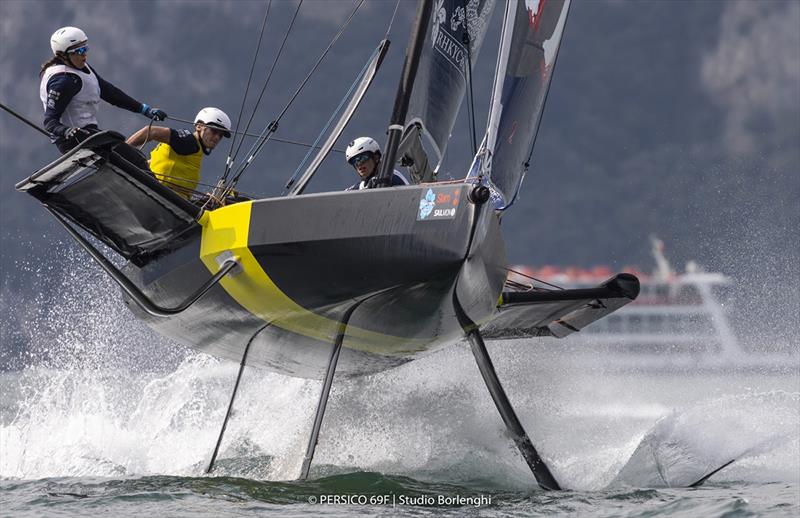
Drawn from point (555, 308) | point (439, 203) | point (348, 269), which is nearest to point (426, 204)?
point (439, 203)

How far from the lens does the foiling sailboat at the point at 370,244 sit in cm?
434

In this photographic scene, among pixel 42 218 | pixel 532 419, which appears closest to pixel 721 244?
pixel 42 218

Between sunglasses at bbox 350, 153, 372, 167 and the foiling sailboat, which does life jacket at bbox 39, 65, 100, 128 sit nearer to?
the foiling sailboat

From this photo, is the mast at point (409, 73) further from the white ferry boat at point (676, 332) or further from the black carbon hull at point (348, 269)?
the white ferry boat at point (676, 332)

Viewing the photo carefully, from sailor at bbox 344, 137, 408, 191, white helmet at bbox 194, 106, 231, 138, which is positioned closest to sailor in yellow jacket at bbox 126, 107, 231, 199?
white helmet at bbox 194, 106, 231, 138

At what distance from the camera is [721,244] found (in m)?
42.4

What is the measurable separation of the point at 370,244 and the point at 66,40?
1.87 meters

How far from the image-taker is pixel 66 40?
5102mm

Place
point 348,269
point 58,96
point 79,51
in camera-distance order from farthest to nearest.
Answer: point 79,51, point 58,96, point 348,269

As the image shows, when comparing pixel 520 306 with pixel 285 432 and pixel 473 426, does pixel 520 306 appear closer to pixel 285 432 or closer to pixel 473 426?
pixel 473 426

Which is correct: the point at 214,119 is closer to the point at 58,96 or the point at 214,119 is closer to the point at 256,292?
the point at 58,96

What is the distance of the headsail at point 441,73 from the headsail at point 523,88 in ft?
1.34

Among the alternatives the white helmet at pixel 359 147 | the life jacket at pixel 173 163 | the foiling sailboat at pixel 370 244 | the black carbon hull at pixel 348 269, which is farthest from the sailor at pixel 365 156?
the black carbon hull at pixel 348 269

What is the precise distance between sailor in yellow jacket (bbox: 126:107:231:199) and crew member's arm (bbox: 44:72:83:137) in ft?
1.41
